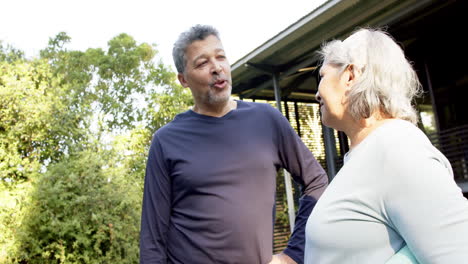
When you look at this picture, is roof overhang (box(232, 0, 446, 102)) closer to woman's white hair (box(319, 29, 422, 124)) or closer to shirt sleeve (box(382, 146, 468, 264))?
woman's white hair (box(319, 29, 422, 124))

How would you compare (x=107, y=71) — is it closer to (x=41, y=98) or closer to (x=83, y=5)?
(x=83, y=5)

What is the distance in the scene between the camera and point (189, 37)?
187cm

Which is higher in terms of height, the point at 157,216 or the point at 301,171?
the point at 301,171

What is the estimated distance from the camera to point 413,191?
2.92 feet

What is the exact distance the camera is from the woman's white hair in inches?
45.9

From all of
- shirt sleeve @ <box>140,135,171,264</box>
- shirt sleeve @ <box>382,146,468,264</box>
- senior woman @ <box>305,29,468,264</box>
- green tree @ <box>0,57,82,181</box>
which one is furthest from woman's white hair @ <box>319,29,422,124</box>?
green tree @ <box>0,57,82,181</box>

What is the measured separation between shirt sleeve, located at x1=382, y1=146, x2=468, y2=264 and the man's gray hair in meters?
1.15

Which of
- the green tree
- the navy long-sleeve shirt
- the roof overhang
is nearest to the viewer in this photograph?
the navy long-sleeve shirt

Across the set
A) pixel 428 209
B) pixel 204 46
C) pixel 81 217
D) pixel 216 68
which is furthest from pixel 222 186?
pixel 81 217

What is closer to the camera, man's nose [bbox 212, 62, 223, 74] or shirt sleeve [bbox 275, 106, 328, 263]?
shirt sleeve [bbox 275, 106, 328, 263]

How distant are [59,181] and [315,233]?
5642mm

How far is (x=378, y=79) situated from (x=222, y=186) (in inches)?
29.1

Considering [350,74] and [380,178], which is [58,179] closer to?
[350,74]

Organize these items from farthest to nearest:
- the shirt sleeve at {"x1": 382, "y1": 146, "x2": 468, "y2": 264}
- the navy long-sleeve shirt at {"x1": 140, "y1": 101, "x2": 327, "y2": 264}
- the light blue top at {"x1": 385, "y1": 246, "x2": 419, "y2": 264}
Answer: the navy long-sleeve shirt at {"x1": 140, "y1": 101, "x2": 327, "y2": 264}
the light blue top at {"x1": 385, "y1": 246, "x2": 419, "y2": 264}
the shirt sleeve at {"x1": 382, "y1": 146, "x2": 468, "y2": 264}
